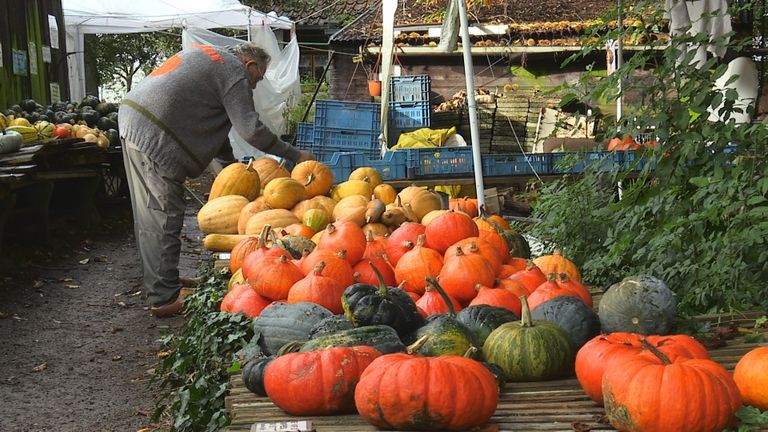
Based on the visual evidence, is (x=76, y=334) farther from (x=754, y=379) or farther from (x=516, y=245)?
(x=754, y=379)

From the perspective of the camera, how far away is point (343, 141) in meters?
12.8

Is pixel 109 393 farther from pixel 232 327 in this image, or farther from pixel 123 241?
pixel 123 241

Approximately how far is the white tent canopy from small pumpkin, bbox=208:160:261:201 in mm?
12019

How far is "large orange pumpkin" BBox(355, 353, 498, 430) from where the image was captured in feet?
9.41

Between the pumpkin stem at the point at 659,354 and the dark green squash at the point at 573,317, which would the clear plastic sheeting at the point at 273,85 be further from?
the pumpkin stem at the point at 659,354

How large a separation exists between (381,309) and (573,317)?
2.53 ft

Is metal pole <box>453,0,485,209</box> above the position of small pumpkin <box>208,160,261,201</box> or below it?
above

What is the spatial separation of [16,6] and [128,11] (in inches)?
201

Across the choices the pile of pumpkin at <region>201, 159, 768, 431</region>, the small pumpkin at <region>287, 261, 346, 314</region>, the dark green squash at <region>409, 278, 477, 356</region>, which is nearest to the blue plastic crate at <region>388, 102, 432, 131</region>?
the pile of pumpkin at <region>201, 159, 768, 431</region>

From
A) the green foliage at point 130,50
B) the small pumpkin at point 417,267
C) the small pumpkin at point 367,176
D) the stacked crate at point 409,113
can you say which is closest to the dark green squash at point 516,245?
the small pumpkin at point 417,267

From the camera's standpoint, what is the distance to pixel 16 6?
14672 mm

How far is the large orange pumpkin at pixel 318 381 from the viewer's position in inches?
123

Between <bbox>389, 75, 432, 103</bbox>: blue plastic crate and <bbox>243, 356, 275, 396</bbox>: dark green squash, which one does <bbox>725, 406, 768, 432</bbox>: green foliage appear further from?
<bbox>389, 75, 432, 103</bbox>: blue plastic crate

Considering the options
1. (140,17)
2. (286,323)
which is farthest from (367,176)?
(140,17)
